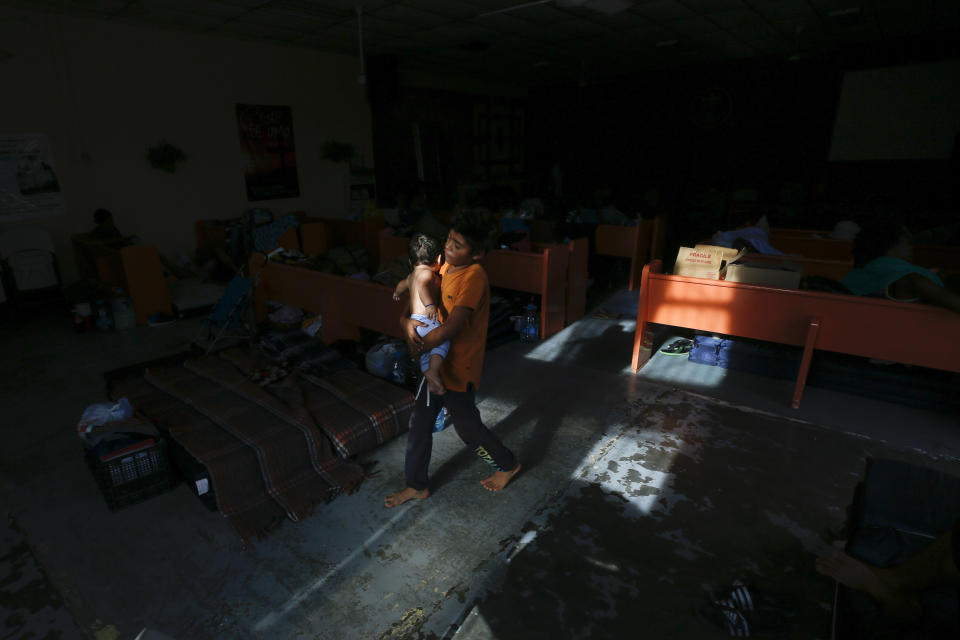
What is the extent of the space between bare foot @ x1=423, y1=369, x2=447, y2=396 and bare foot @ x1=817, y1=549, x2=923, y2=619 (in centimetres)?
151

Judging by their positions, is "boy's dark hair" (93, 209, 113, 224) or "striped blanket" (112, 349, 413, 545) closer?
"striped blanket" (112, 349, 413, 545)

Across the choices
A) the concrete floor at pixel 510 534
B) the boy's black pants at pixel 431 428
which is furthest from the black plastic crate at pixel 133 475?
the boy's black pants at pixel 431 428

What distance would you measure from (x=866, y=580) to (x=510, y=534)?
136 centimetres

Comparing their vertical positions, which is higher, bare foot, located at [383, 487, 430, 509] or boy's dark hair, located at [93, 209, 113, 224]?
boy's dark hair, located at [93, 209, 113, 224]

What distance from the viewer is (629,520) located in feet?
8.15

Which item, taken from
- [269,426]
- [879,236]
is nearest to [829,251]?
[879,236]

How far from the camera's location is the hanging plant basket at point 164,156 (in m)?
6.96

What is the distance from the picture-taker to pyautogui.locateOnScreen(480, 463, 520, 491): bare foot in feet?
8.89

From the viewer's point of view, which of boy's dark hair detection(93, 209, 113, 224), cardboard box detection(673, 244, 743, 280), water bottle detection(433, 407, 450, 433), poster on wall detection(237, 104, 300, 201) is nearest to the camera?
water bottle detection(433, 407, 450, 433)

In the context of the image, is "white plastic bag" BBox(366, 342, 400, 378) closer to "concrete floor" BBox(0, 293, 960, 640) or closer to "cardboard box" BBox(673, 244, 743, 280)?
"concrete floor" BBox(0, 293, 960, 640)

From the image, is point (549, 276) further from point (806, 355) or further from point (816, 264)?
point (816, 264)

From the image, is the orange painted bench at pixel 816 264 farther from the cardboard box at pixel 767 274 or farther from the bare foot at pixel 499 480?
the bare foot at pixel 499 480

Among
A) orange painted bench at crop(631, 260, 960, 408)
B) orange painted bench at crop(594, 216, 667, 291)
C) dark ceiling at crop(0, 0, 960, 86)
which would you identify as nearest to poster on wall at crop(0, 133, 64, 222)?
dark ceiling at crop(0, 0, 960, 86)

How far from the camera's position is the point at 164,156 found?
698 centimetres
